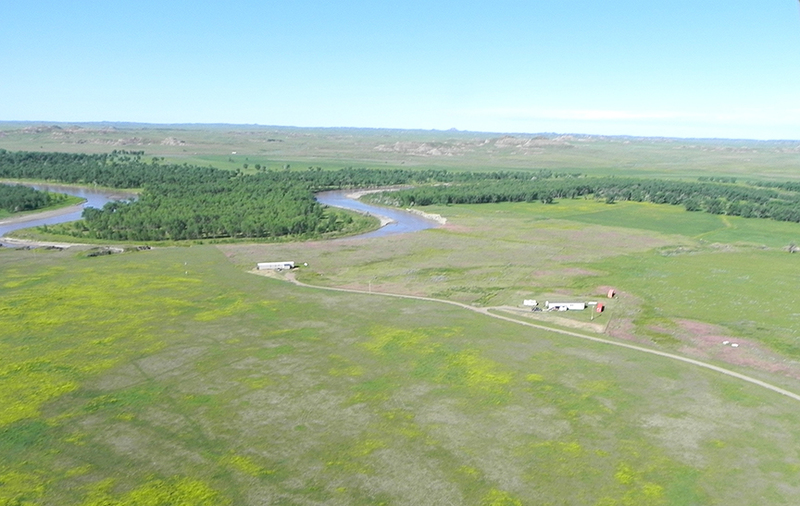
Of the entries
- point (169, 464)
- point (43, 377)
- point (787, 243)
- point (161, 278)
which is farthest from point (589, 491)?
point (787, 243)

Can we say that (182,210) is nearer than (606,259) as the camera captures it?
No

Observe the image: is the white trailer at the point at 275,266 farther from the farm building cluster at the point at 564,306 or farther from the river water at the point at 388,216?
the farm building cluster at the point at 564,306

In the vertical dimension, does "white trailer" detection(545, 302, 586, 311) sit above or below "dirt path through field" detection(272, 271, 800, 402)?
above

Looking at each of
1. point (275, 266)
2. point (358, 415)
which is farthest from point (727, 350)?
point (275, 266)

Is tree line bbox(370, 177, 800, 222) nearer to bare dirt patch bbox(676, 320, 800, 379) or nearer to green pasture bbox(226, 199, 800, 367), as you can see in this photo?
green pasture bbox(226, 199, 800, 367)

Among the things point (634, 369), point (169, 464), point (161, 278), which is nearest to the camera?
point (169, 464)

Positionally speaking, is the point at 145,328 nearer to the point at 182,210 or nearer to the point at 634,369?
the point at 634,369

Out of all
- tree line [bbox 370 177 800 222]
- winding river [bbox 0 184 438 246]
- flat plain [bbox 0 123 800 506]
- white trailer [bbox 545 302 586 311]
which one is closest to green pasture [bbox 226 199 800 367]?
flat plain [bbox 0 123 800 506]
